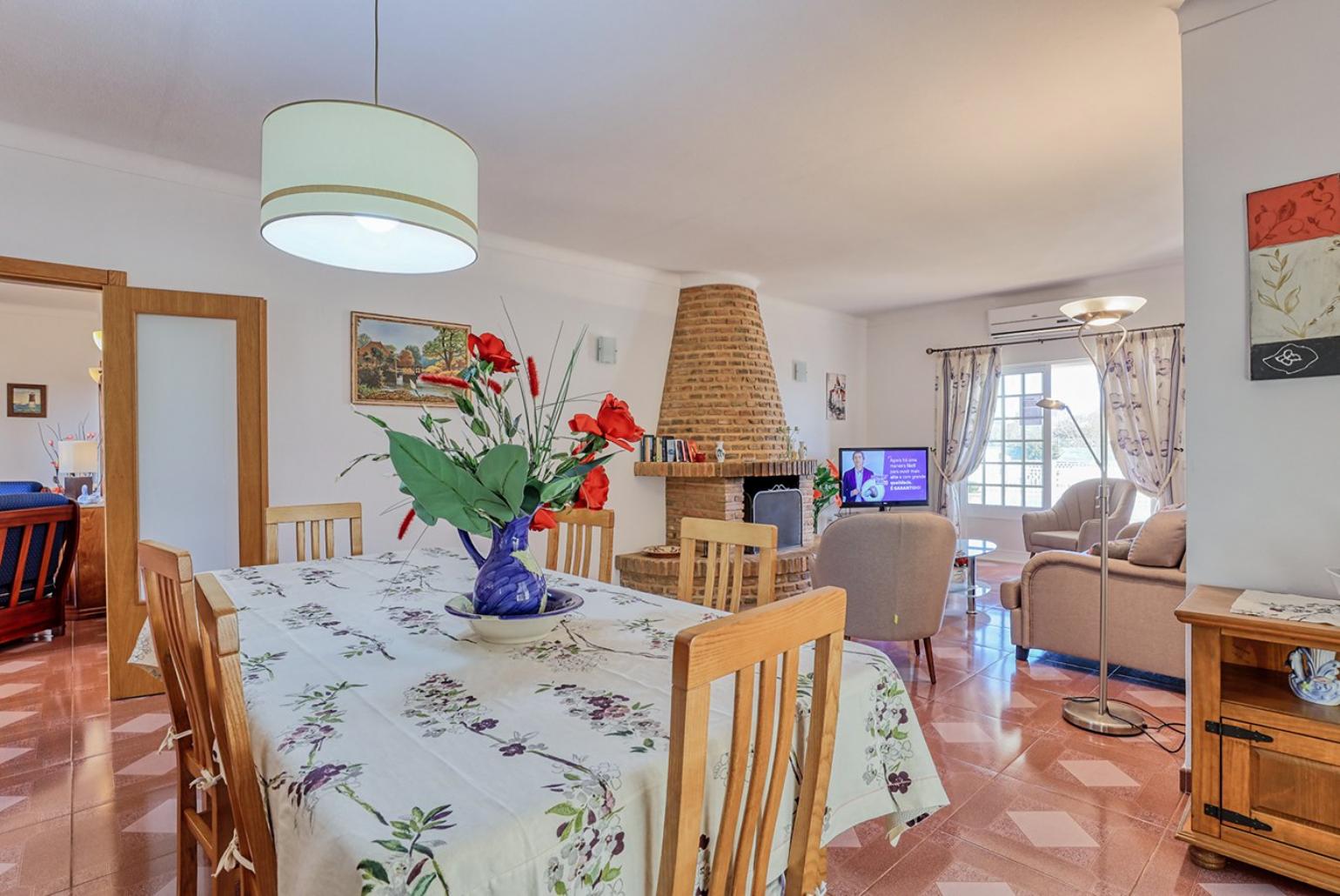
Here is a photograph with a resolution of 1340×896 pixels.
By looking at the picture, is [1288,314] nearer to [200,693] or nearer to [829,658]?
[829,658]

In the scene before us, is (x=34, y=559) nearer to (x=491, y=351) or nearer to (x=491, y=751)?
(x=491, y=351)

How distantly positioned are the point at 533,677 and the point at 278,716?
39 centimetres

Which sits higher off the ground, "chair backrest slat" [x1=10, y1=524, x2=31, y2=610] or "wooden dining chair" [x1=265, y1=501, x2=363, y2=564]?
"wooden dining chair" [x1=265, y1=501, x2=363, y2=564]

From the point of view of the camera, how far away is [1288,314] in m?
1.90

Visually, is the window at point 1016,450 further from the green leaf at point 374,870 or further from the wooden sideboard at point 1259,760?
the green leaf at point 374,870

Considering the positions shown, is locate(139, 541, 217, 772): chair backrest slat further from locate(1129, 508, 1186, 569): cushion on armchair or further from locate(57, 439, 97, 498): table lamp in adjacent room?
locate(57, 439, 97, 498): table lamp in adjacent room

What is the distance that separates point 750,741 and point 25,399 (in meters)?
7.95

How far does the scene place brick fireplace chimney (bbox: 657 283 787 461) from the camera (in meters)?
5.20

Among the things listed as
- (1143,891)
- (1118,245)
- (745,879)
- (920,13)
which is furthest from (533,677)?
(1118,245)

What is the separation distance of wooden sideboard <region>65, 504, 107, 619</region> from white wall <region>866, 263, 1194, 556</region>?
6.71 metres

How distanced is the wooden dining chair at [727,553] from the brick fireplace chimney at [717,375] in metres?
3.19

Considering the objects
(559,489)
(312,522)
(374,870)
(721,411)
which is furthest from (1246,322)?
(721,411)

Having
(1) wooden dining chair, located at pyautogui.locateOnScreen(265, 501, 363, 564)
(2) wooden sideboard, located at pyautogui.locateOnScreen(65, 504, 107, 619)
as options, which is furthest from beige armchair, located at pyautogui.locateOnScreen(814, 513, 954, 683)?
(2) wooden sideboard, located at pyautogui.locateOnScreen(65, 504, 107, 619)

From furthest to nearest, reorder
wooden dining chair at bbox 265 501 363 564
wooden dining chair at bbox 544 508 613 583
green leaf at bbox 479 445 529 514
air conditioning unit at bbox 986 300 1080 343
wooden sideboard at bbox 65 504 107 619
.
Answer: air conditioning unit at bbox 986 300 1080 343 → wooden sideboard at bbox 65 504 107 619 → wooden dining chair at bbox 265 501 363 564 → wooden dining chair at bbox 544 508 613 583 → green leaf at bbox 479 445 529 514
